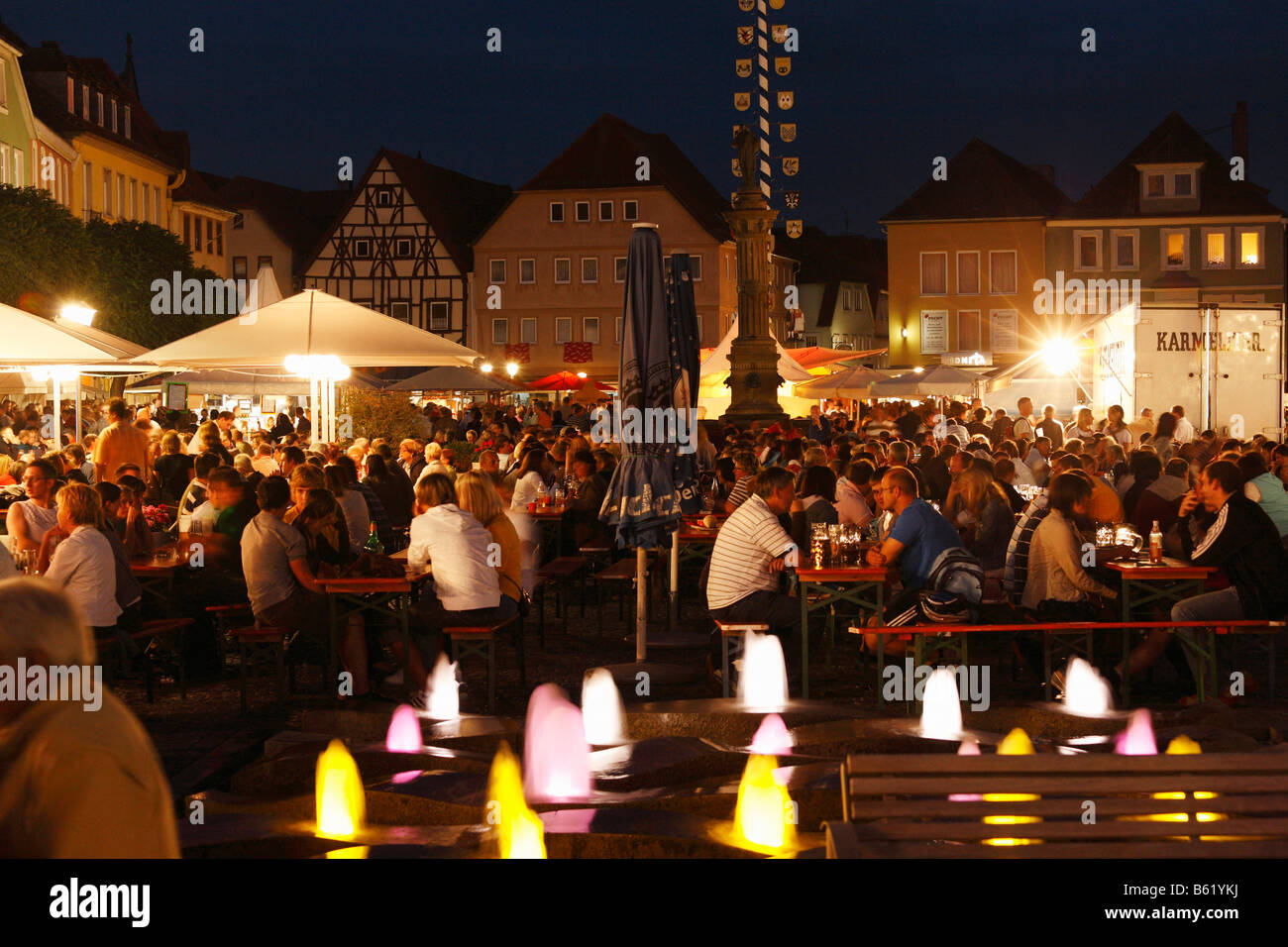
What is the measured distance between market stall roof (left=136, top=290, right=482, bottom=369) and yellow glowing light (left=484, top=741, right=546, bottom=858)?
22.6 feet

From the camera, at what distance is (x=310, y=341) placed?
14211 mm

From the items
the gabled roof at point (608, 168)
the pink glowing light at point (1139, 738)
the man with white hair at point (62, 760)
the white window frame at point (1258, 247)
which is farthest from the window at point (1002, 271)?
the man with white hair at point (62, 760)

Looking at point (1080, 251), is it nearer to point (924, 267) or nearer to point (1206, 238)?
point (1206, 238)

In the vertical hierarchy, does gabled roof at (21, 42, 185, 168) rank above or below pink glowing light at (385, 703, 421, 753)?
above

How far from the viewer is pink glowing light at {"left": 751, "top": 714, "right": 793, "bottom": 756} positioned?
8.13 m

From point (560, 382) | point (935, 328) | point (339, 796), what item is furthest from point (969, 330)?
point (339, 796)

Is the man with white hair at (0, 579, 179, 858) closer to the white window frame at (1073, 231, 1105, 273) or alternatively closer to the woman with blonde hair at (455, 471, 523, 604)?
the woman with blonde hair at (455, 471, 523, 604)

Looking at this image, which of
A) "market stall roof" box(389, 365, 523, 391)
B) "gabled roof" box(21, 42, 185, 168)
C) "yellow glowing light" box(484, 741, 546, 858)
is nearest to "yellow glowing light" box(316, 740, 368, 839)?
"yellow glowing light" box(484, 741, 546, 858)

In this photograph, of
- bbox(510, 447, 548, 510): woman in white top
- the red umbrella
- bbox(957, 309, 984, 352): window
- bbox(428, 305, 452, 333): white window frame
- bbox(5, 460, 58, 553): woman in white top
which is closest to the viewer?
bbox(5, 460, 58, 553): woman in white top

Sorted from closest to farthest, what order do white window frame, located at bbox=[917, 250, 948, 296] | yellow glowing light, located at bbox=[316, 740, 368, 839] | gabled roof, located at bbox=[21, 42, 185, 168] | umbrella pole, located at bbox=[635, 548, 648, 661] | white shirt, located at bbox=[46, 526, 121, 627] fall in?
yellow glowing light, located at bbox=[316, 740, 368, 839], white shirt, located at bbox=[46, 526, 121, 627], umbrella pole, located at bbox=[635, 548, 648, 661], gabled roof, located at bbox=[21, 42, 185, 168], white window frame, located at bbox=[917, 250, 948, 296]

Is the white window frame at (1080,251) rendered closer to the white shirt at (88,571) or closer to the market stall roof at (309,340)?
the market stall roof at (309,340)
